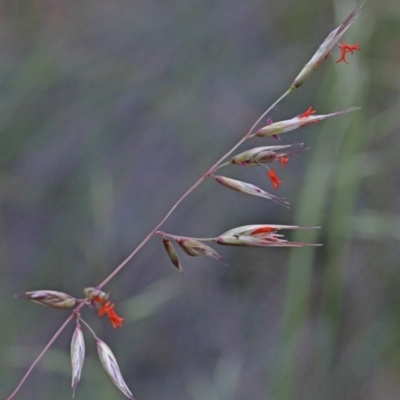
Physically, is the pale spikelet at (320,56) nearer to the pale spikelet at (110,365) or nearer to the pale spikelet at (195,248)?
the pale spikelet at (195,248)

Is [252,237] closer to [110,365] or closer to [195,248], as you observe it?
[195,248]

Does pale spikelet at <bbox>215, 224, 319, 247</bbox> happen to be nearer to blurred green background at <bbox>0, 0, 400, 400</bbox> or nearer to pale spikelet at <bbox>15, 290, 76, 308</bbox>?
pale spikelet at <bbox>15, 290, 76, 308</bbox>

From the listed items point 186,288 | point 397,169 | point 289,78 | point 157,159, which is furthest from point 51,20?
point 397,169

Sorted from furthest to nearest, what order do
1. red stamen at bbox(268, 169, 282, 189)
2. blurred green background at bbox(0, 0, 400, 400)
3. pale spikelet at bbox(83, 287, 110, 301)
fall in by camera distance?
1. blurred green background at bbox(0, 0, 400, 400)
2. red stamen at bbox(268, 169, 282, 189)
3. pale spikelet at bbox(83, 287, 110, 301)

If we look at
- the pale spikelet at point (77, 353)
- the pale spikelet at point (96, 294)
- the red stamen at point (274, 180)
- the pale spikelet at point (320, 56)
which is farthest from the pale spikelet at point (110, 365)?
the pale spikelet at point (320, 56)

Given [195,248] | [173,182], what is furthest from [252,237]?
[173,182]

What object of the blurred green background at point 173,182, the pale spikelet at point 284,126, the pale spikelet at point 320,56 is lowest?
the blurred green background at point 173,182

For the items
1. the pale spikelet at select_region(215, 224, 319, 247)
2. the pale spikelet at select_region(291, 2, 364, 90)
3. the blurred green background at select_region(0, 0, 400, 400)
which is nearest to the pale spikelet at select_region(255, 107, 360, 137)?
the pale spikelet at select_region(291, 2, 364, 90)

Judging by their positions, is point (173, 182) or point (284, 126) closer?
point (284, 126)

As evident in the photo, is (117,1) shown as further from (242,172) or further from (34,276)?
(34,276)
